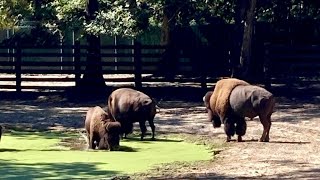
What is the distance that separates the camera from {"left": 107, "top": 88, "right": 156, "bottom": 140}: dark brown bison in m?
15.5

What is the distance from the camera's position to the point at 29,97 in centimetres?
2445

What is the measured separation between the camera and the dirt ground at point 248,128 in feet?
37.9

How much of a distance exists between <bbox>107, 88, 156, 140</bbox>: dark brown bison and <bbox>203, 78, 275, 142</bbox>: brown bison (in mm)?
1213

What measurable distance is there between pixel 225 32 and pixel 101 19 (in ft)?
26.4

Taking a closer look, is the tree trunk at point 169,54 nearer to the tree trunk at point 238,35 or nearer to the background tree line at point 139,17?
the background tree line at point 139,17

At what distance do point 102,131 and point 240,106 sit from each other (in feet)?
8.18

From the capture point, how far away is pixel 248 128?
16.8 m

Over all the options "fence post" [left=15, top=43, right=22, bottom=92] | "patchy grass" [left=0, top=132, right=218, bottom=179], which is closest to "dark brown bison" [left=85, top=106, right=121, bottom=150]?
"patchy grass" [left=0, top=132, right=218, bottom=179]

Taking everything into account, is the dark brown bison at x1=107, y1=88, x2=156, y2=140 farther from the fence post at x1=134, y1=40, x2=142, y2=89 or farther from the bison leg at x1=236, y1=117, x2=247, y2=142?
the fence post at x1=134, y1=40, x2=142, y2=89

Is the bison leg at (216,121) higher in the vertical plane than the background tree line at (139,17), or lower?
lower

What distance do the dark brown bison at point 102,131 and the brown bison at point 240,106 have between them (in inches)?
84.1

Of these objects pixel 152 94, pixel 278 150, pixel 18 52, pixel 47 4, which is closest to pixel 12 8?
pixel 47 4

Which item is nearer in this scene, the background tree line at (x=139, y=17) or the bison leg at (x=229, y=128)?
the bison leg at (x=229, y=128)

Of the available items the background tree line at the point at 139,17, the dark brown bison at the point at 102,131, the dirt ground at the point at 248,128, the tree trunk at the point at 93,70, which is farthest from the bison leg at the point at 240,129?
the tree trunk at the point at 93,70
